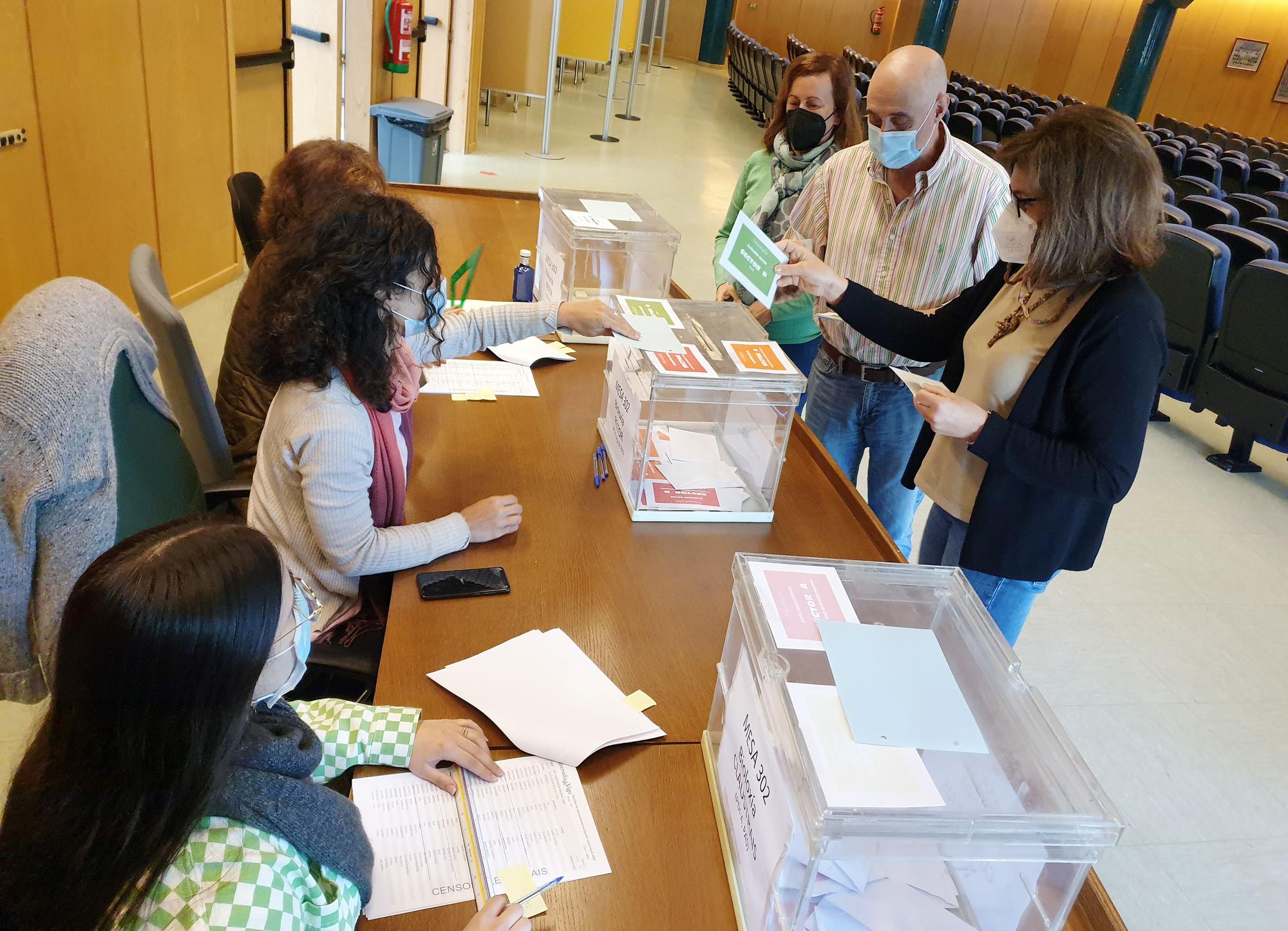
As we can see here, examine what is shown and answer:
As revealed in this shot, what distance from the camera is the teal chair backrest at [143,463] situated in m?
1.43

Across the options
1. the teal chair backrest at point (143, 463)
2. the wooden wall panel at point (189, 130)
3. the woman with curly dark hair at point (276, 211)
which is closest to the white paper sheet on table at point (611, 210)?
the woman with curly dark hair at point (276, 211)

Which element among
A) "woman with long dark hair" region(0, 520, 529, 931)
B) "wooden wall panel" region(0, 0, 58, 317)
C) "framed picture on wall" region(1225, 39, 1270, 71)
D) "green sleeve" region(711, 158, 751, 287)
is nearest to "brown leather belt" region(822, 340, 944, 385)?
"green sleeve" region(711, 158, 751, 287)

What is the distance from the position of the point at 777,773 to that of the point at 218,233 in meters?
4.67

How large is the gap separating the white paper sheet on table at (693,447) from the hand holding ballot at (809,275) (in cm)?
40

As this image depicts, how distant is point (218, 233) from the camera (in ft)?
15.3

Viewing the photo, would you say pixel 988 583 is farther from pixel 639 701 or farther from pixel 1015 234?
pixel 639 701

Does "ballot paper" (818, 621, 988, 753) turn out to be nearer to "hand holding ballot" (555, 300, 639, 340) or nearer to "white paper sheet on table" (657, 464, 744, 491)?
"white paper sheet on table" (657, 464, 744, 491)

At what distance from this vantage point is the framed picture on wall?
538 inches

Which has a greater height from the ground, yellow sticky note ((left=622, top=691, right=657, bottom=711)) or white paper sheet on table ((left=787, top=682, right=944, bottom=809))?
white paper sheet on table ((left=787, top=682, right=944, bottom=809))

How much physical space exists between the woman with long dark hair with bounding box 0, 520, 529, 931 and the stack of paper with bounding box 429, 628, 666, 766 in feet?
1.19

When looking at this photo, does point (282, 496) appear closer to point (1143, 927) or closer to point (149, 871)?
point (149, 871)

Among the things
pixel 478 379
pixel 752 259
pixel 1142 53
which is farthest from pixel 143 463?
pixel 1142 53

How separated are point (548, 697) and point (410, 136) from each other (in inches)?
214

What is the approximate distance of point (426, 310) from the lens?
5.13 feet
